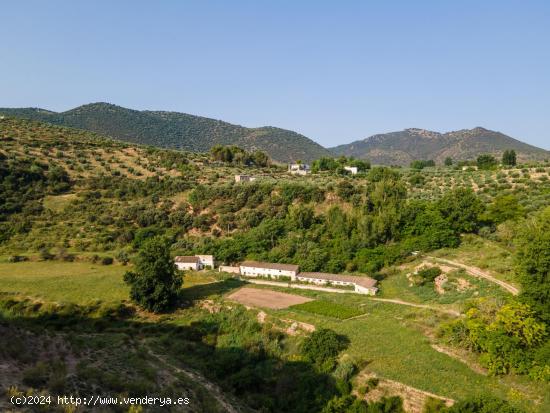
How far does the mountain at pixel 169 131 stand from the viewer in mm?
148113

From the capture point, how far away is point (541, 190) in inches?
1928

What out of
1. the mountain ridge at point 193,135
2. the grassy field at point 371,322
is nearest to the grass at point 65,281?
the grassy field at point 371,322

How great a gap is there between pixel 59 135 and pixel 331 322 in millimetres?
83993

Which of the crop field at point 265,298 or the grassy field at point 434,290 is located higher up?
the grassy field at point 434,290

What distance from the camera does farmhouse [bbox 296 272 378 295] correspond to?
3412 centimetres

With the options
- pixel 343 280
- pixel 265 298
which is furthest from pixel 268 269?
pixel 343 280

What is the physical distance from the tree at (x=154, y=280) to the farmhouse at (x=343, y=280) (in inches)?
513

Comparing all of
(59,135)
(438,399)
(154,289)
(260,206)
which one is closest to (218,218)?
(260,206)

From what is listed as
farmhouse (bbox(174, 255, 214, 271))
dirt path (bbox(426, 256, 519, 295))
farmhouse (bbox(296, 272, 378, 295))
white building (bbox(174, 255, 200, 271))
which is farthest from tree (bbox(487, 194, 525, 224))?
white building (bbox(174, 255, 200, 271))

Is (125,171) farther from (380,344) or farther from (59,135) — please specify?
(380,344)

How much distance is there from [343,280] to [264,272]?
8.93 meters

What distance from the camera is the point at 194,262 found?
139 ft

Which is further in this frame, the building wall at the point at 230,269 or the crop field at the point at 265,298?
the building wall at the point at 230,269

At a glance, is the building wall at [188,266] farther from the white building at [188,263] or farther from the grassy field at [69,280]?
the grassy field at [69,280]
